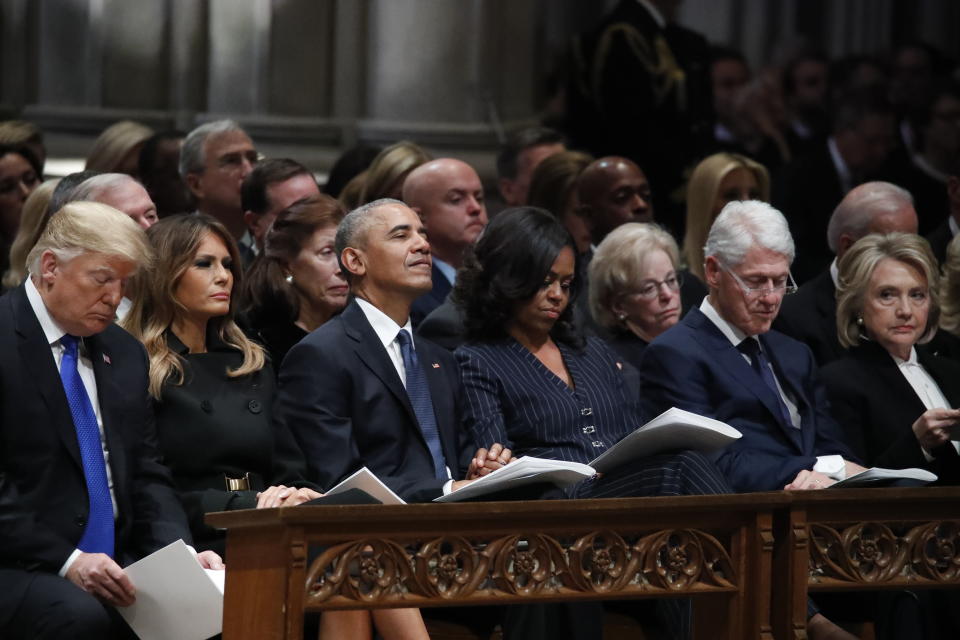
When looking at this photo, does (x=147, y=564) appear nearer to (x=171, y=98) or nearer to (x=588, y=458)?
(x=588, y=458)

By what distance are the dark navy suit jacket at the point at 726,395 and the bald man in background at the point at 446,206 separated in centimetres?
150

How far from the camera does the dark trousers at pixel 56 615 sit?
14.6 ft

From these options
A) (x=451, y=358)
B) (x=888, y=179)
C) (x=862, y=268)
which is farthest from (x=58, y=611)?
(x=888, y=179)

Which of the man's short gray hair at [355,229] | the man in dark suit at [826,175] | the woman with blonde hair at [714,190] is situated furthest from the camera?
the man in dark suit at [826,175]

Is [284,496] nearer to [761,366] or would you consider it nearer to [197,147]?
[761,366]

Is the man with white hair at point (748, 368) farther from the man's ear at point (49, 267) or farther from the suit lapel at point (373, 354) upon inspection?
the man's ear at point (49, 267)

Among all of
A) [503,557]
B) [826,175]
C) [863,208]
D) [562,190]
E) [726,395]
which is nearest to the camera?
[503,557]

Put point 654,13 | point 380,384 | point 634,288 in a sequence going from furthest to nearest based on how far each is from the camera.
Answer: point 654,13, point 634,288, point 380,384

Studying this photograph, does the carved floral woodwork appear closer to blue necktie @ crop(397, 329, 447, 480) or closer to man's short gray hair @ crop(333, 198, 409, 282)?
blue necktie @ crop(397, 329, 447, 480)

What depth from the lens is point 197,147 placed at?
23.8ft

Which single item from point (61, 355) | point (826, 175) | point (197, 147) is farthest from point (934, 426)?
point (826, 175)

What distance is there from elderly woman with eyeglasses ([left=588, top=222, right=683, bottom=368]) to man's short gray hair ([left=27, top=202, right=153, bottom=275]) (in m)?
2.13

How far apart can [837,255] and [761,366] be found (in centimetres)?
145

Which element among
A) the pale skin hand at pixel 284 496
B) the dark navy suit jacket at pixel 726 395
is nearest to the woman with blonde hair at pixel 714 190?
the dark navy suit jacket at pixel 726 395
